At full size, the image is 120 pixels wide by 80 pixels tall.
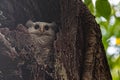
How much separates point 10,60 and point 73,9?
681 mm

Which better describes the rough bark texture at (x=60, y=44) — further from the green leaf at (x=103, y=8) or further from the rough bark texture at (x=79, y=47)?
the green leaf at (x=103, y=8)

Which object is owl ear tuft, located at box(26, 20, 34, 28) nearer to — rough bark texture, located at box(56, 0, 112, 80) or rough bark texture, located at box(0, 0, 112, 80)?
rough bark texture, located at box(0, 0, 112, 80)

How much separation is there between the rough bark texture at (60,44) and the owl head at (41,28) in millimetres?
74

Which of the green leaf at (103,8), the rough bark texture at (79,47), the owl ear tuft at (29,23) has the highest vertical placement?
the green leaf at (103,8)

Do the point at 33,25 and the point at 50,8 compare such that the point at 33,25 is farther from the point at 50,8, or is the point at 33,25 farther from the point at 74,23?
the point at 74,23

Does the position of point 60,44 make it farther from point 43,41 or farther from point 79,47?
point 43,41

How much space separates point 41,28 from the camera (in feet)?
11.7

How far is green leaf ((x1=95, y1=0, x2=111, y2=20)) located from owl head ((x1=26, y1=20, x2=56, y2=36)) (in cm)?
54

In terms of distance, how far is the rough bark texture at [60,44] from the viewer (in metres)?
2.62

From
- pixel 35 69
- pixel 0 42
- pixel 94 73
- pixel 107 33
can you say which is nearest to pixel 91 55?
pixel 94 73

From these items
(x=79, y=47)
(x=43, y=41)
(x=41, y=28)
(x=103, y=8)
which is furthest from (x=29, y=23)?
(x=103, y=8)

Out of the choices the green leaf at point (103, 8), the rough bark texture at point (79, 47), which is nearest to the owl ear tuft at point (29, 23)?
the rough bark texture at point (79, 47)

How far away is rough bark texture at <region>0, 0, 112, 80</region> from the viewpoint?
8.59 ft

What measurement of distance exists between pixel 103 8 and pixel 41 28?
80 cm
